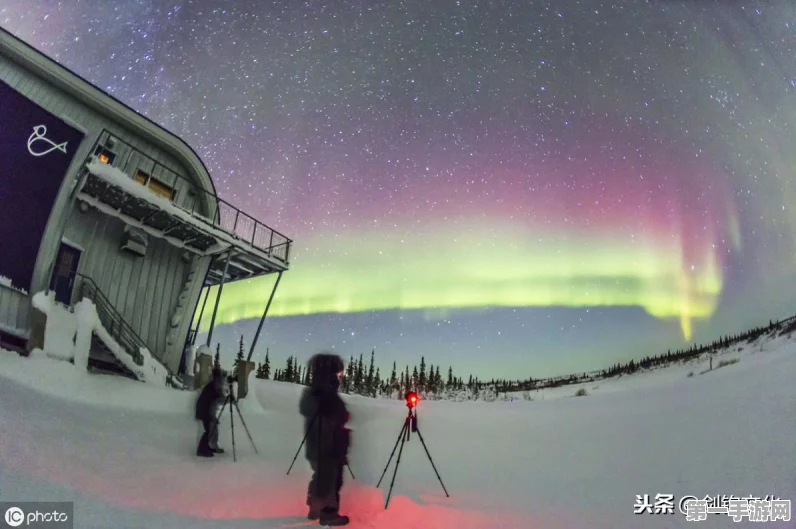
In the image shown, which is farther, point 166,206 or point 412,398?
point 166,206

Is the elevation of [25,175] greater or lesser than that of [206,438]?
greater

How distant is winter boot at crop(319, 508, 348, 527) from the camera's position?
15.2 ft

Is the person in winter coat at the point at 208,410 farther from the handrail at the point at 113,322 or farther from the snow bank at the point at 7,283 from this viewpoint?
the snow bank at the point at 7,283

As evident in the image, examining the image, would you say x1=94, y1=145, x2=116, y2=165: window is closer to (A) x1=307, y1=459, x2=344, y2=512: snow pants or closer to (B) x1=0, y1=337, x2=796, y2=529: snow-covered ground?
(B) x1=0, y1=337, x2=796, y2=529: snow-covered ground

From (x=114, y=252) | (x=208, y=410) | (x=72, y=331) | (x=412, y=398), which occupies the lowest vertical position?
(x=208, y=410)

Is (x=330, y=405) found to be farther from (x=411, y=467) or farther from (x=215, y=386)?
(x=411, y=467)

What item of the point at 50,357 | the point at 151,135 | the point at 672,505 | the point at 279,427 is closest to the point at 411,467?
the point at 279,427

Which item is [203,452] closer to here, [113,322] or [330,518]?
[330,518]

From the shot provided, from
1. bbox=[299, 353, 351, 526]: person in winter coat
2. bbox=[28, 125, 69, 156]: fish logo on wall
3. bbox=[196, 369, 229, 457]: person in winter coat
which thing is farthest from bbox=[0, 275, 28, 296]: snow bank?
bbox=[299, 353, 351, 526]: person in winter coat

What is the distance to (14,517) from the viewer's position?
13.3 feet

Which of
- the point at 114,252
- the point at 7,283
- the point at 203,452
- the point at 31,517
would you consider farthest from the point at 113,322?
the point at 31,517

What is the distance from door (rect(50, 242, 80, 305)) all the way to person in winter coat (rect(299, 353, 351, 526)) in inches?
316

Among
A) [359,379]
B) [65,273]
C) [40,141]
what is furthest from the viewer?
[359,379]

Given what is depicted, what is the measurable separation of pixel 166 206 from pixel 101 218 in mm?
1449
